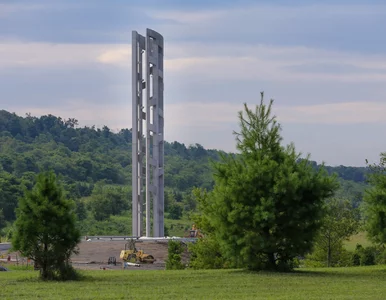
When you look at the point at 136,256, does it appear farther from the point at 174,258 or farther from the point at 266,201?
the point at 266,201

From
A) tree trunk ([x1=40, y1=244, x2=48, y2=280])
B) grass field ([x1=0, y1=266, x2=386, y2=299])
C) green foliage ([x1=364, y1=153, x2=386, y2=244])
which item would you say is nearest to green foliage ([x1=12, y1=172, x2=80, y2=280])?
tree trunk ([x1=40, y1=244, x2=48, y2=280])

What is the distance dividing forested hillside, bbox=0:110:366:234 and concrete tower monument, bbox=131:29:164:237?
1286 cm

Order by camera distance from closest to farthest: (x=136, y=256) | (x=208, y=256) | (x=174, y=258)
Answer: (x=208, y=256) < (x=174, y=258) < (x=136, y=256)

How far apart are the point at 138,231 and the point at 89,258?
31.4ft

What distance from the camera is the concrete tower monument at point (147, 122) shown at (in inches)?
1912

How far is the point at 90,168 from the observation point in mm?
112000

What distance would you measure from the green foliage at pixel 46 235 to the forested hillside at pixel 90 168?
38851mm

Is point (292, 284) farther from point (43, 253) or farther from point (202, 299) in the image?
point (43, 253)

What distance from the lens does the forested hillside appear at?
78.9 m

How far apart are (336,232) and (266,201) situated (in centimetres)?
2091

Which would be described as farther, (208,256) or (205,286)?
(208,256)

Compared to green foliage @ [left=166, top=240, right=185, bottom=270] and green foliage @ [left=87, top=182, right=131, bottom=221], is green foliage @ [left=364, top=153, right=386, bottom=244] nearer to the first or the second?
green foliage @ [left=166, top=240, right=185, bottom=270]

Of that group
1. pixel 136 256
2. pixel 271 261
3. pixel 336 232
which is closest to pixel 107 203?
pixel 336 232

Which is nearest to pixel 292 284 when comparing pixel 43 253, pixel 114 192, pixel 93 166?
pixel 43 253
